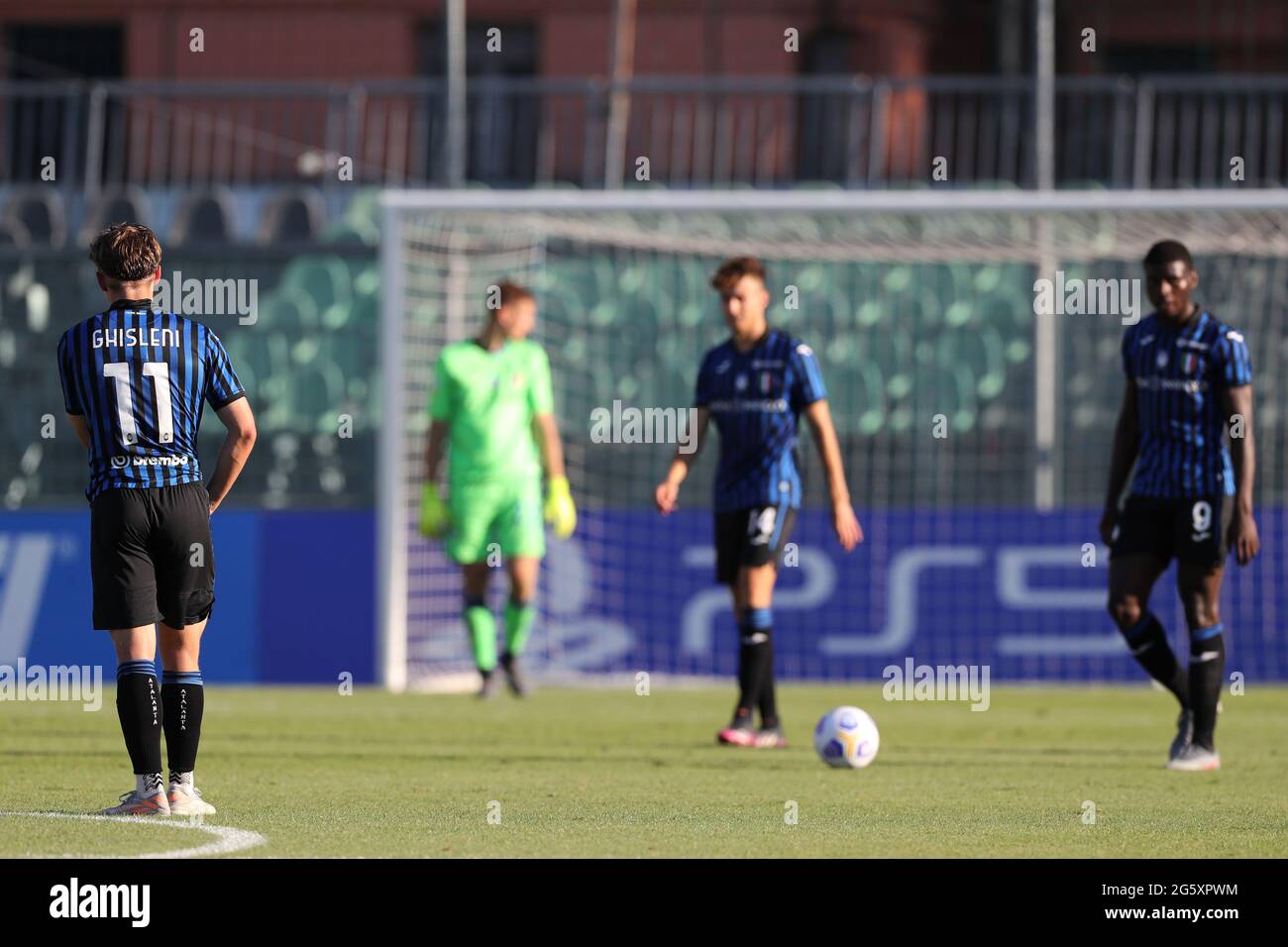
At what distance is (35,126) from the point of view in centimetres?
1783

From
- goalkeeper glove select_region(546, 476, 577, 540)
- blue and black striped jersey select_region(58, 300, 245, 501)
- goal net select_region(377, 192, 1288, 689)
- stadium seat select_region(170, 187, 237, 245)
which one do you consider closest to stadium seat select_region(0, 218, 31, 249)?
stadium seat select_region(170, 187, 237, 245)

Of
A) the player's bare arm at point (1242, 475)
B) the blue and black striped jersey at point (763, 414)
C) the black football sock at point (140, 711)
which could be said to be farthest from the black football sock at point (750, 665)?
the black football sock at point (140, 711)

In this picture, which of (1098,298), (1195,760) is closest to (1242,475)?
(1195,760)

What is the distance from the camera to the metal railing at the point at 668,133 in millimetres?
16438

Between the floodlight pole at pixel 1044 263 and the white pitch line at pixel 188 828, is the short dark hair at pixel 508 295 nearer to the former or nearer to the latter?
the floodlight pole at pixel 1044 263

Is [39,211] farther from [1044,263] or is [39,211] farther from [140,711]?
[140,711]

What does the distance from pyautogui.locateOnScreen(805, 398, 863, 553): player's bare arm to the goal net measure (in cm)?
350

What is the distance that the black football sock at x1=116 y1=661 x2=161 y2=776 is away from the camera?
617cm

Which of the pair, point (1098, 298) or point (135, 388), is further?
point (1098, 298)

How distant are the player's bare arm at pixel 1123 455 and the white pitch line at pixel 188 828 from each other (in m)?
3.96

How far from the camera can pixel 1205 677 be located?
8297 millimetres

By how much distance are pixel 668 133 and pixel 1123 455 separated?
38.2 ft

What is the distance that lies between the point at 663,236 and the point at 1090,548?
11.1ft
